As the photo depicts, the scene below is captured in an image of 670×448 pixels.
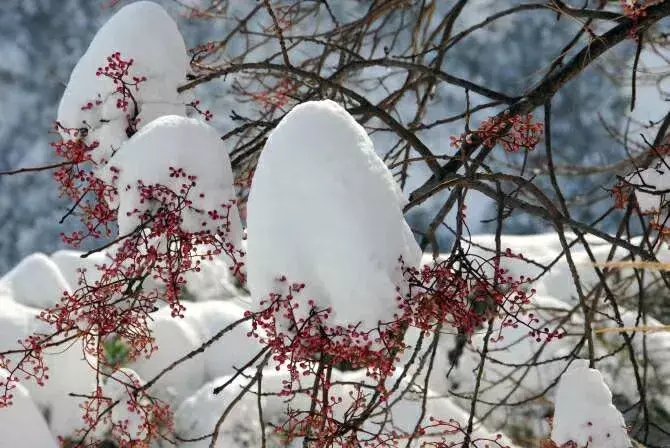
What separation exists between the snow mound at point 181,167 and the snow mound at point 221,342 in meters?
4.36

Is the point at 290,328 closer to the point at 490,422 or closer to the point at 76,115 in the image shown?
the point at 76,115

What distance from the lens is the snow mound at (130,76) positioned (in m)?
1.72

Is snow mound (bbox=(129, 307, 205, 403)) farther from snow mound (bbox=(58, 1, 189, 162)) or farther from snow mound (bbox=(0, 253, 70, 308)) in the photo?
snow mound (bbox=(58, 1, 189, 162))

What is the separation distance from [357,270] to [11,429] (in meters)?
4.48

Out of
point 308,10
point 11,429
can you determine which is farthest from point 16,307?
point 308,10

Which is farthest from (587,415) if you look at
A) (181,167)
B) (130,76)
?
(130,76)

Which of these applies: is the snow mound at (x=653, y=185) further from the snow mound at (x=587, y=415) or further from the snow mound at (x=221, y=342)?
the snow mound at (x=221, y=342)

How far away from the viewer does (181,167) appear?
1495 millimetres

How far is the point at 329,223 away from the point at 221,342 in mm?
5054

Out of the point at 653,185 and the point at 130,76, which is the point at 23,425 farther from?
the point at 653,185

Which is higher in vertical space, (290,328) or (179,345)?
(179,345)

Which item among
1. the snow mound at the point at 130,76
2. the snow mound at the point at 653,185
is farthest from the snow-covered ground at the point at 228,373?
the snow mound at the point at 130,76

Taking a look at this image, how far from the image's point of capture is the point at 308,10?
13.0 feet

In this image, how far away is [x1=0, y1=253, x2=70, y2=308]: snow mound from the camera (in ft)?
19.7
